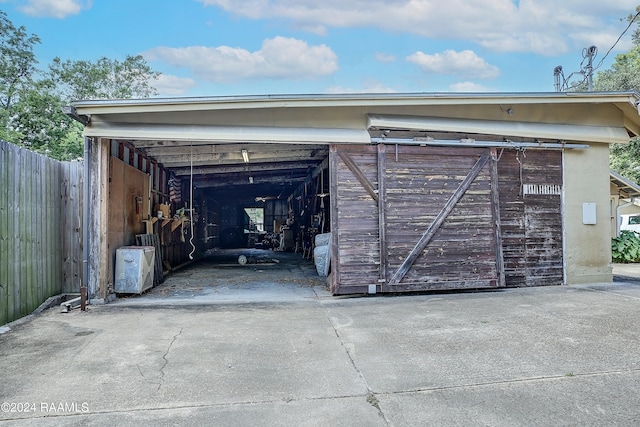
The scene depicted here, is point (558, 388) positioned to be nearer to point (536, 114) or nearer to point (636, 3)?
point (536, 114)

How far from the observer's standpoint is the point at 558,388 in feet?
7.63

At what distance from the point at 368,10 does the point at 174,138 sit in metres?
10.2

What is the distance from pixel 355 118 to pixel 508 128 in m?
2.44

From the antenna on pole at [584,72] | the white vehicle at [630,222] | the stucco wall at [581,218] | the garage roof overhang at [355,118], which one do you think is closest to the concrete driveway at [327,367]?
the stucco wall at [581,218]

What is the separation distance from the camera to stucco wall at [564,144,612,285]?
6.11 meters

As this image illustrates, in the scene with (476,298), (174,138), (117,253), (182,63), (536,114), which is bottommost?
(476,298)

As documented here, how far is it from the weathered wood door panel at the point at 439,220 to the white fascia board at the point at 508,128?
1.10 ft

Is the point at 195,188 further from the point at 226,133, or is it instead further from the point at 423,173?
the point at 423,173

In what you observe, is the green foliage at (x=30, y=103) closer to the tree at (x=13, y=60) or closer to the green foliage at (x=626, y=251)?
the tree at (x=13, y=60)

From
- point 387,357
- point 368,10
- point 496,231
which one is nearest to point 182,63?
point 368,10

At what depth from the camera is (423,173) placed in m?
5.60

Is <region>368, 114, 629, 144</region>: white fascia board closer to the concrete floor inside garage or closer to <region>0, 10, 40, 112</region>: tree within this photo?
the concrete floor inside garage

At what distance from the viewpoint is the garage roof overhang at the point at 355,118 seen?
16.3ft

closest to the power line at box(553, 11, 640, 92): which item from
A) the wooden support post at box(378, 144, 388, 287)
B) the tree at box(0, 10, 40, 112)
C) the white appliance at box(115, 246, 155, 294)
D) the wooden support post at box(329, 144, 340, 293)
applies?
the wooden support post at box(378, 144, 388, 287)
